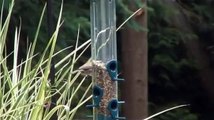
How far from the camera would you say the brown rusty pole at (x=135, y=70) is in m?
6.25

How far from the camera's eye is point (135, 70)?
6328 mm

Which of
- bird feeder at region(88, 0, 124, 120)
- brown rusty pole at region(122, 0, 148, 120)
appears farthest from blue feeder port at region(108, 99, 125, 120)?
brown rusty pole at region(122, 0, 148, 120)

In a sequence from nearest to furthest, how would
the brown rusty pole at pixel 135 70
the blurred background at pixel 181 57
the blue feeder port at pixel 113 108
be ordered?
1. the blue feeder port at pixel 113 108
2. the brown rusty pole at pixel 135 70
3. the blurred background at pixel 181 57

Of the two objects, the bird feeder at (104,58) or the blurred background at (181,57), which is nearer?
the bird feeder at (104,58)

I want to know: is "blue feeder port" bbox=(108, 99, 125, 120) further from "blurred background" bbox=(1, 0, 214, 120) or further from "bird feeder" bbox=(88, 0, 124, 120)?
"blurred background" bbox=(1, 0, 214, 120)

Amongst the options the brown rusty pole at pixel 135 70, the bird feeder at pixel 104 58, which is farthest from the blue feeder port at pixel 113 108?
the brown rusty pole at pixel 135 70

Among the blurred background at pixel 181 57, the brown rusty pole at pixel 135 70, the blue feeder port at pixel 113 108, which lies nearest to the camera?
the blue feeder port at pixel 113 108

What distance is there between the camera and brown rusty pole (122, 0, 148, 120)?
20.5ft

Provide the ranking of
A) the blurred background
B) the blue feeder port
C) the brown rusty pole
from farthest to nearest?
the blurred background
the brown rusty pole
the blue feeder port

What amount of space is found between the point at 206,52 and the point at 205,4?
1.75ft

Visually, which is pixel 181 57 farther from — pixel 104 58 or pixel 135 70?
pixel 104 58

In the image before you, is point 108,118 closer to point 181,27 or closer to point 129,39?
point 129,39

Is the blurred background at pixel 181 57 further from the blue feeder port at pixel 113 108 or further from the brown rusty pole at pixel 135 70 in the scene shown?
the blue feeder port at pixel 113 108

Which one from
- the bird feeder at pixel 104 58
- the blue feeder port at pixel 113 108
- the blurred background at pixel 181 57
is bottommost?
the blue feeder port at pixel 113 108
